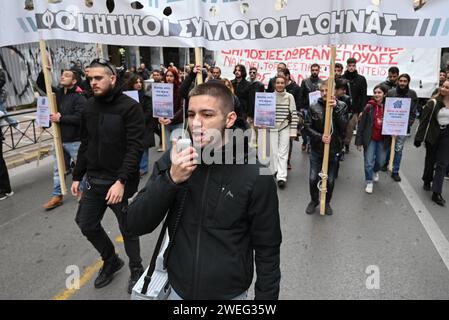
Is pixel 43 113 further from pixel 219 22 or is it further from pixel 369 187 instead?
pixel 369 187

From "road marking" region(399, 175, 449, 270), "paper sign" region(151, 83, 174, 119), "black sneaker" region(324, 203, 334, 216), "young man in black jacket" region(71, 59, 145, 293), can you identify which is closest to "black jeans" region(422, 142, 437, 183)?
"road marking" region(399, 175, 449, 270)

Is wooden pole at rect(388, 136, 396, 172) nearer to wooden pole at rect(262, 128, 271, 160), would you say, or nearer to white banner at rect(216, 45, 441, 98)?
wooden pole at rect(262, 128, 271, 160)

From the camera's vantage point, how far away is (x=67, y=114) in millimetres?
4727

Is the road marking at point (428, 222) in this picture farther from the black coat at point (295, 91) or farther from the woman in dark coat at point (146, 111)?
the woman in dark coat at point (146, 111)

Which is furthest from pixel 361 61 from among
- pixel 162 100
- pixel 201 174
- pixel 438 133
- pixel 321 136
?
pixel 201 174

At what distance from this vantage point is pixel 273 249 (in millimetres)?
1812

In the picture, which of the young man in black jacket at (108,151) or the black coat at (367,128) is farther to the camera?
the black coat at (367,128)

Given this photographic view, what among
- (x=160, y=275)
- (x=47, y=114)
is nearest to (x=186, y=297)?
(x=160, y=275)

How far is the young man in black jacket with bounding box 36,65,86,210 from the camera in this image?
179 inches

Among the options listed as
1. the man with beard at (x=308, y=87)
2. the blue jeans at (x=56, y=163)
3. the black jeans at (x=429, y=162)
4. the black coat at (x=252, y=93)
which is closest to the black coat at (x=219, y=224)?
the blue jeans at (x=56, y=163)

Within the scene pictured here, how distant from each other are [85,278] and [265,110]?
12.5 feet

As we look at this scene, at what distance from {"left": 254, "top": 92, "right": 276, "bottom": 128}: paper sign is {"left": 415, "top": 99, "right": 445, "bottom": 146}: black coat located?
2276 mm

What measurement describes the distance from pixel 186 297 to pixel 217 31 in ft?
10.5

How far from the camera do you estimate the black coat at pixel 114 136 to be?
118 inches
